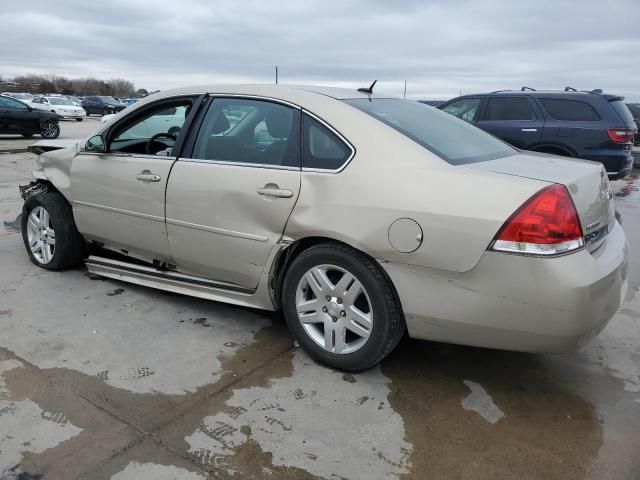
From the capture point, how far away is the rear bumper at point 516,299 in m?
2.35

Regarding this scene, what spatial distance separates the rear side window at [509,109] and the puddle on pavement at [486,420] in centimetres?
632

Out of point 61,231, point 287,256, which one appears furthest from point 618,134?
point 61,231

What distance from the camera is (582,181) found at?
8.59ft

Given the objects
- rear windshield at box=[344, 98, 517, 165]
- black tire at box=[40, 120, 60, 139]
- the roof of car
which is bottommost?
black tire at box=[40, 120, 60, 139]

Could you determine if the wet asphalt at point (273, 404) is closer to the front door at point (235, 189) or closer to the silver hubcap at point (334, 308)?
the silver hubcap at point (334, 308)

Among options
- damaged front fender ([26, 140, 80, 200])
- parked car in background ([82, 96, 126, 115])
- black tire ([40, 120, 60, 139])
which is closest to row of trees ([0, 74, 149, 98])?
parked car in background ([82, 96, 126, 115])

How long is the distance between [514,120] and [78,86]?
3456 inches

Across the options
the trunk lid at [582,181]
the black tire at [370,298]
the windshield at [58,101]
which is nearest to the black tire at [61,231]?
the black tire at [370,298]

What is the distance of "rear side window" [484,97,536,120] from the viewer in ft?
28.2

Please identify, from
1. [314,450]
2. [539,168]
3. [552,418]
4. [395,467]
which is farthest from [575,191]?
[314,450]

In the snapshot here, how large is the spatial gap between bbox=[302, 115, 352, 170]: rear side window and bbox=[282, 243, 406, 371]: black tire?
0.43 m

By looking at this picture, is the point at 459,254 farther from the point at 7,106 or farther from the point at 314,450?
the point at 7,106

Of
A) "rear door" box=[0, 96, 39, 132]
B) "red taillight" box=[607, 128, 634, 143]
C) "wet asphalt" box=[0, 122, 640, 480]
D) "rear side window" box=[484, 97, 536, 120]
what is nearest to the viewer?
"wet asphalt" box=[0, 122, 640, 480]

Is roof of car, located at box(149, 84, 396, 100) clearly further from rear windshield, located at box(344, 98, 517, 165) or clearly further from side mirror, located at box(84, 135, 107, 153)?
side mirror, located at box(84, 135, 107, 153)
